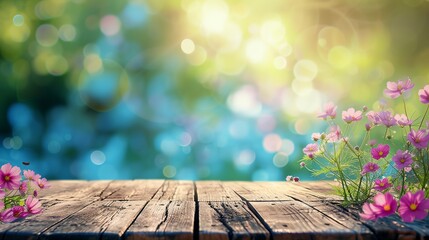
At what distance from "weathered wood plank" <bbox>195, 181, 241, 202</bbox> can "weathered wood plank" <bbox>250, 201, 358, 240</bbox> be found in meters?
0.29

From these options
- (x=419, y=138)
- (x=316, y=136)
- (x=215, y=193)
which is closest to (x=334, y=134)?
(x=316, y=136)

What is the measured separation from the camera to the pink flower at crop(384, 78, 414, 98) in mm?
2271

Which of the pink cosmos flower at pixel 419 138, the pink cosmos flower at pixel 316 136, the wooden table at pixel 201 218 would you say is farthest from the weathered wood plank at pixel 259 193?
the pink cosmos flower at pixel 419 138

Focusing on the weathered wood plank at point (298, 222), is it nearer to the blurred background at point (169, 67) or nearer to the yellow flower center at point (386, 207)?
the yellow flower center at point (386, 207)

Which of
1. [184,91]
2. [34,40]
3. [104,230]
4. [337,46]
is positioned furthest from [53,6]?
[104,230]

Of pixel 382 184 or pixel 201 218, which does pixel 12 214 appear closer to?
pixel 201 218

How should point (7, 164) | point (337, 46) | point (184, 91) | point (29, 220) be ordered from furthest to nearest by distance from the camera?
point (184, 91), point (337, 46), point (7, 164), point (29, 220)

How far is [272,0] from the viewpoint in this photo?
776cm

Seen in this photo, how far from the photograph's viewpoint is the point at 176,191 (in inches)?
118

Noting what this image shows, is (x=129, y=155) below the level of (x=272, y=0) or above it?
below

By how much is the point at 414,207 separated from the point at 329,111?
720mm

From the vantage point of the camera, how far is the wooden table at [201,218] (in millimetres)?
1667

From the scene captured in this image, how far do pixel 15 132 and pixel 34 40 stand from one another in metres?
1.72

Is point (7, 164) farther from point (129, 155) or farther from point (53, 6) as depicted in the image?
point (53, 6)
